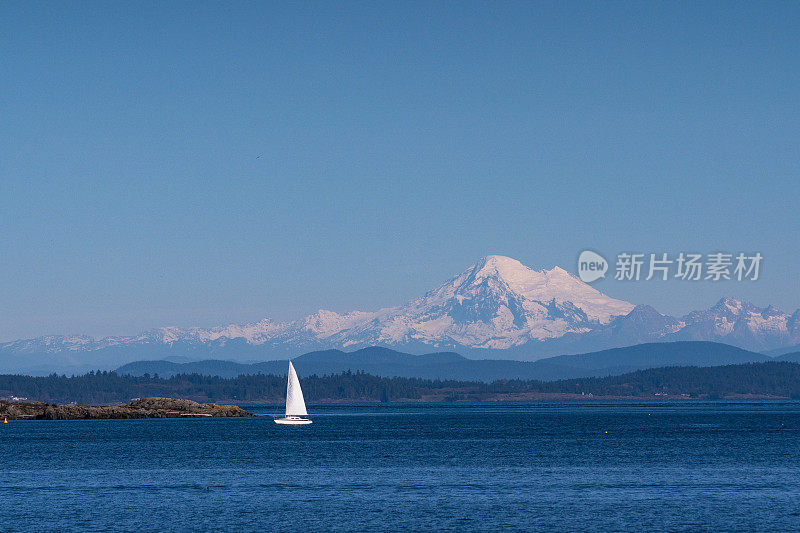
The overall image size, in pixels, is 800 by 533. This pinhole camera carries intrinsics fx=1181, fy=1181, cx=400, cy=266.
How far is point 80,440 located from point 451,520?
12568 centimetres

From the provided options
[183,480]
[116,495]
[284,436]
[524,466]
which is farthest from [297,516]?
[284,436]

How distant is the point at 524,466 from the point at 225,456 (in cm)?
4069

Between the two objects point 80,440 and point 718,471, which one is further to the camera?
point 80,440

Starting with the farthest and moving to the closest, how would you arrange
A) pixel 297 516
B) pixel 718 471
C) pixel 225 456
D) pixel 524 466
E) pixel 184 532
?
1. pixel 225 456
2. pixel 524 466
3. pixel 718 471
4. pixel 297 516
5. pixel 184 532

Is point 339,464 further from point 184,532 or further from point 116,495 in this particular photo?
point 184,532

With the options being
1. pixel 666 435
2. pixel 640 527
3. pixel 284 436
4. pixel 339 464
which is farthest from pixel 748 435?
pixel 640 527

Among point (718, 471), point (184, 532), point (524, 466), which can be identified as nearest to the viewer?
point (184, 532)

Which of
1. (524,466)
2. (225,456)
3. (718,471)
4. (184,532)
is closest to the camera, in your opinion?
(184,532)

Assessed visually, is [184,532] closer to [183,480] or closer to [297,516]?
[297,516]

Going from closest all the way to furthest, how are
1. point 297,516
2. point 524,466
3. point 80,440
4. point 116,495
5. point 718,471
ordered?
point 297,516, point 116,495, point 718,471, point 524,466, point 80,440

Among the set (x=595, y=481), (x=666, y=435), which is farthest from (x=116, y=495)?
(x=666, y=435)

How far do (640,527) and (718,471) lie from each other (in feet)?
135

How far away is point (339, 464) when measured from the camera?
417 feet

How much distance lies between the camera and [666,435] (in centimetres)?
19125
